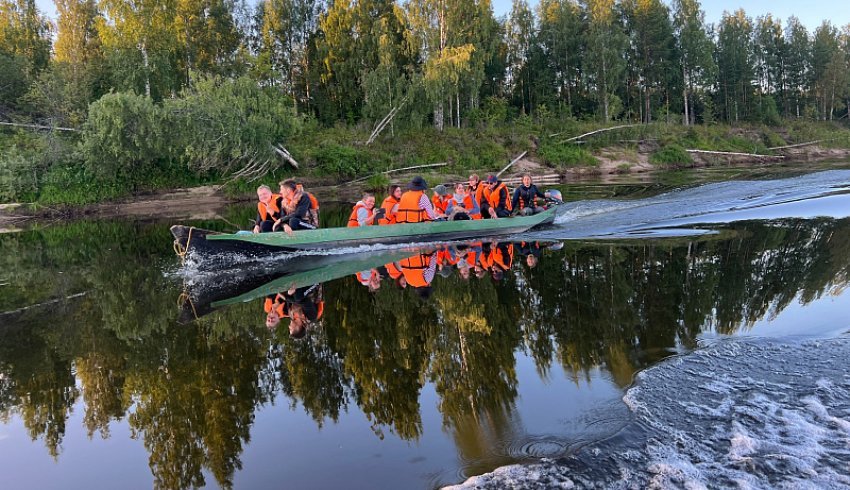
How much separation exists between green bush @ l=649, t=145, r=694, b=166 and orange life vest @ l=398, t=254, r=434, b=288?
93.0ft

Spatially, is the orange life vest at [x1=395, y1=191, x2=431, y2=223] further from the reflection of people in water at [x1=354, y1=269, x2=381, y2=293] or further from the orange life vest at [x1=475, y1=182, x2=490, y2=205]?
the reflection of people in water at [x1=354, y1=269, x2=381, y2=293]

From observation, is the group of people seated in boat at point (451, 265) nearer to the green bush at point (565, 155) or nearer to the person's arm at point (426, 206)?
the person's arm at point (426, 206)

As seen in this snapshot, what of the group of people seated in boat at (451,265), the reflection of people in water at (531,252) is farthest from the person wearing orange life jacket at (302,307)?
the reflection of people in water at (531,252)

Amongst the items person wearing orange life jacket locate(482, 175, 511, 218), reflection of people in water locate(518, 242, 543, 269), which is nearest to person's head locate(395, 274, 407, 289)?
reflection of people in water locate(518, 242, 543, 269)

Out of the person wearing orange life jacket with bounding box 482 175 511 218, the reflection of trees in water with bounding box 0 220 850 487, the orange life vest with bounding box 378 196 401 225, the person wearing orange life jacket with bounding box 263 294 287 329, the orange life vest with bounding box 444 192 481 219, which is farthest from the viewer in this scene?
the person wearing orange life jacket with bounding box 482 175 511 218

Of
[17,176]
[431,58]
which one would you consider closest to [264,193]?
[17,176]

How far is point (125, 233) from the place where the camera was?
16641 mm

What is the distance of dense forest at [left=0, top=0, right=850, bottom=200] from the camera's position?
928 inches

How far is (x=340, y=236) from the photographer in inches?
447

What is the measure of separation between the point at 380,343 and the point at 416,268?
393cm

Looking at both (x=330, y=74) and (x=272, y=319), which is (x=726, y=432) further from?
(x=330, y=74)

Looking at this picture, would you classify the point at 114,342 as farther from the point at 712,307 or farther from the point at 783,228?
the point at 783,228

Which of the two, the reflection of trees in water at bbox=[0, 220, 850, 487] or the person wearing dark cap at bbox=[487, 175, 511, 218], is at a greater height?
the person wearing dark cap at bbox=[487, 175, 511, 218]

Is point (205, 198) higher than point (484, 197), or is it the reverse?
point (205, 198)
